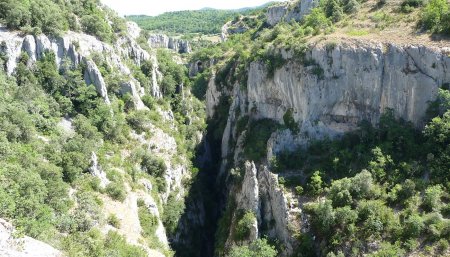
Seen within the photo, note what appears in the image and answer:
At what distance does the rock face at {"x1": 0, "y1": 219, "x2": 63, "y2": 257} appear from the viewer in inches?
782

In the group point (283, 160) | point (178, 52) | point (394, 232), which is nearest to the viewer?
A: point (394, 232)

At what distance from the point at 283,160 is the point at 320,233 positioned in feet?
37.5

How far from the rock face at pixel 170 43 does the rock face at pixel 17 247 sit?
11967 centimetres

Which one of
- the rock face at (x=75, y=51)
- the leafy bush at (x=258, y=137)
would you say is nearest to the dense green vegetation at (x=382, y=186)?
the leafy bush at (x=258, y=137)

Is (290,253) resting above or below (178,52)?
below

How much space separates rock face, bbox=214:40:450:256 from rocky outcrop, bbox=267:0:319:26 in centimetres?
2938

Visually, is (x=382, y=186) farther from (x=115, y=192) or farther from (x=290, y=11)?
(x=290, y=11)

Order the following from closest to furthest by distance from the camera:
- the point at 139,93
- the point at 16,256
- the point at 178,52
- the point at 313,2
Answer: the point at 16,256 < the point at 139,93 < the point at 313,2 < the point at 178,52

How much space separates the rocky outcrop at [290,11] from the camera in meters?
79.2

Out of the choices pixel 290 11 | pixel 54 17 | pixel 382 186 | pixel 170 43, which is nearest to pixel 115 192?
pixel 382 186

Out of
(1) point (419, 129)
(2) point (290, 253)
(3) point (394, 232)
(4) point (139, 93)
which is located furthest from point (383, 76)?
(4) point (139, 93)

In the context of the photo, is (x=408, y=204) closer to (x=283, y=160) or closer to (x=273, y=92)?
(x=283, y=160)

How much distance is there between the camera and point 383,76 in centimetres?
4303

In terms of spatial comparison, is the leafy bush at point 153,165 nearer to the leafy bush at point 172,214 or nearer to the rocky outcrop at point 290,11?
the leafy bush at point 172,214
